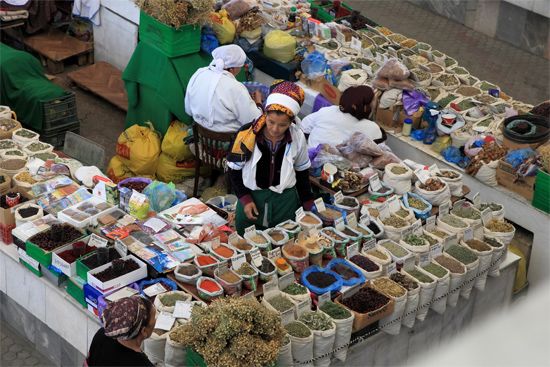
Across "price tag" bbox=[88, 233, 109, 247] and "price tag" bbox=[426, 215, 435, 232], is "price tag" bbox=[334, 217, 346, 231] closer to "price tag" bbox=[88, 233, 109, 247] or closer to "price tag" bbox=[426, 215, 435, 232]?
"price tag" bbox=[426, 215, 435, 232]

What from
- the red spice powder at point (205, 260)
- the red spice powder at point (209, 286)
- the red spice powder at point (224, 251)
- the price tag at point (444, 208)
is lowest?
the red spice powder at point (209, 286)

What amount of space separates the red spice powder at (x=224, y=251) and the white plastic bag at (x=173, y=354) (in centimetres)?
88

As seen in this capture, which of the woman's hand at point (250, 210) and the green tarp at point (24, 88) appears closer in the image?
the woman's hand at point (250, 210)

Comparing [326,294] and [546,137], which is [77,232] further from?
[546,137]

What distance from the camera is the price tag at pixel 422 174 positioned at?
5.99 metres

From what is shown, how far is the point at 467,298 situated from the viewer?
17.1 ft

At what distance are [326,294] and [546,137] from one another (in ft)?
9.73

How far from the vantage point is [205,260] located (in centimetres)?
478

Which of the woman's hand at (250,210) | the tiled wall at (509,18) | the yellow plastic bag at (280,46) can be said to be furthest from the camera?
the tiled wall at (509,18)

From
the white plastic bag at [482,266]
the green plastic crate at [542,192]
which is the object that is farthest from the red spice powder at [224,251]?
Result: the green plastic crate at [542,192]

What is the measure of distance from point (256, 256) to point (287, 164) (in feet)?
2.40

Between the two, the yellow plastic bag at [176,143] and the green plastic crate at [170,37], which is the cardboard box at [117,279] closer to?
the yellow plastic bag at [176,143]

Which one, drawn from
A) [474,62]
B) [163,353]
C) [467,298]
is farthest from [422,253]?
[474,62]

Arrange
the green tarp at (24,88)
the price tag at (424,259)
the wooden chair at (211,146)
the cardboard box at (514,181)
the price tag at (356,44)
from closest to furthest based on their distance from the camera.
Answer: the price tag at (424,259) < the cardboard box at (514,181) < the wooden chair at (211,146) < the green tarp at (24,88) < the price tag at (356,44)
